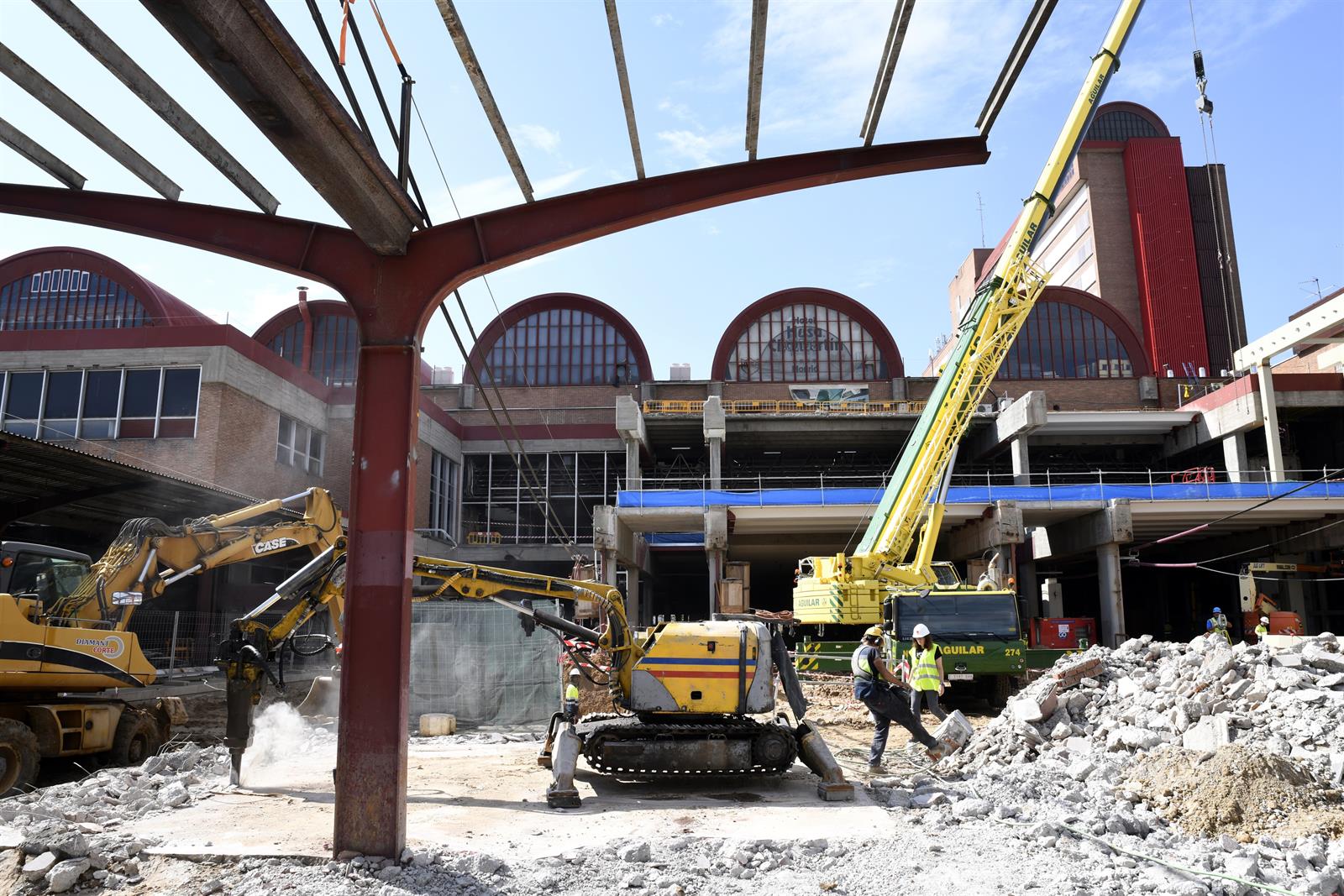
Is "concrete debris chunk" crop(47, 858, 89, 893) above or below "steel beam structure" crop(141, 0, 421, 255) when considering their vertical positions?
below

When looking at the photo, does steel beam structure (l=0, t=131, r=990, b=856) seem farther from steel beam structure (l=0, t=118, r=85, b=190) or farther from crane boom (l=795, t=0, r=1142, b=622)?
crane boom (l=795, t=0, r=1142, b=622)

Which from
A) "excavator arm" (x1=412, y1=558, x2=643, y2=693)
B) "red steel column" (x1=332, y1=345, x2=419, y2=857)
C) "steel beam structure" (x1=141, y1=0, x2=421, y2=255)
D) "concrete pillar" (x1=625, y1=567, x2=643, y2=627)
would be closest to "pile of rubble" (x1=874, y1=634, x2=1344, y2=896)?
"excavator arm" (x1=412, y1=558, x2=643, y2=693)

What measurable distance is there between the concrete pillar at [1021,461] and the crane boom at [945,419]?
527 inches

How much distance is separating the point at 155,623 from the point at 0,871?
49.1ft

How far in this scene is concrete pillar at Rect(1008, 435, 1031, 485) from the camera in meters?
35.6

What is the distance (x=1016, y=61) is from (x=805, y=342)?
38.5m

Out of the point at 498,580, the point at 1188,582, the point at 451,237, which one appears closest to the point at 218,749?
the point at 498,580

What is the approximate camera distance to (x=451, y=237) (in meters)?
7.31

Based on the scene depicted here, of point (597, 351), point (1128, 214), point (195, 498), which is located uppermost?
point (1128, 214)

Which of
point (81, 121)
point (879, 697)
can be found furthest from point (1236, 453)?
point (81, 121)

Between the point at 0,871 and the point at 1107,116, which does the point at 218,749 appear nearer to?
the point at 0,871

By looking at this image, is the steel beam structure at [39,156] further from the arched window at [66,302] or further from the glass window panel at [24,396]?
the arched window at [66,302]

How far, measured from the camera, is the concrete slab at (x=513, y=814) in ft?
25.2

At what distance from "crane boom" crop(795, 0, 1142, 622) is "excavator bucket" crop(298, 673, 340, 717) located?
10.5m
